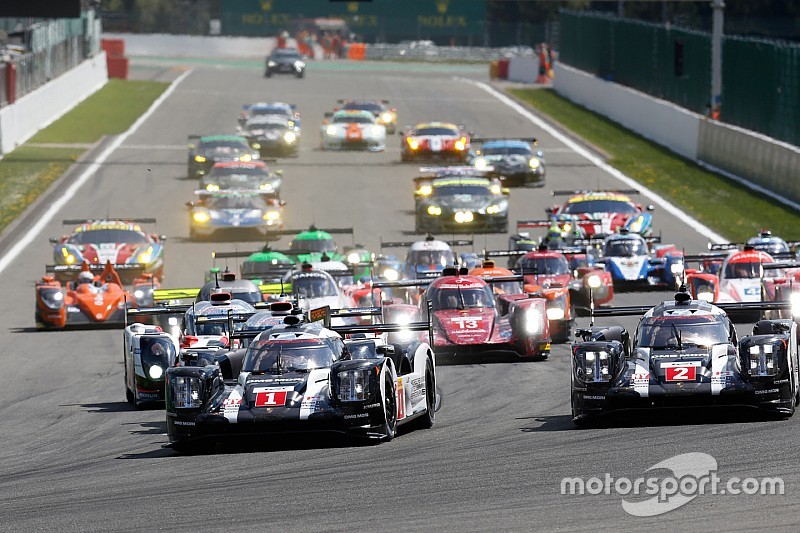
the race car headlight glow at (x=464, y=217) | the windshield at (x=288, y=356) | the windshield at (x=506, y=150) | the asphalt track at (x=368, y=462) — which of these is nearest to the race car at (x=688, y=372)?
the asphalt track at (x=368, y=462)

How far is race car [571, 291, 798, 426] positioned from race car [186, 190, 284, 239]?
1055 inches

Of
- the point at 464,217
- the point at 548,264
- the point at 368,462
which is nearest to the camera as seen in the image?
the point at 368,462

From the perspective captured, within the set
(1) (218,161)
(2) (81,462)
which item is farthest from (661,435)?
(1) (218,161)

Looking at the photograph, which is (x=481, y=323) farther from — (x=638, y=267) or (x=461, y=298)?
(x=638, y=267)

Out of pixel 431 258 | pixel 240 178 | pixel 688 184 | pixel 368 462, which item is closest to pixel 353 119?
pixel 688 184

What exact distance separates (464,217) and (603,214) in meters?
4.30

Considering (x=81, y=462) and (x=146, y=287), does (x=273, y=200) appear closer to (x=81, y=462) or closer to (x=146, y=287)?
(x=146, y=287)

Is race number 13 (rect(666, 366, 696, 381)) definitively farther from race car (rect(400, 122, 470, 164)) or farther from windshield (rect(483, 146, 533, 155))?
race car (rect(400, 122, 470, 164))

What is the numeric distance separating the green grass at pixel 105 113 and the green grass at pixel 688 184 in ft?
62.0

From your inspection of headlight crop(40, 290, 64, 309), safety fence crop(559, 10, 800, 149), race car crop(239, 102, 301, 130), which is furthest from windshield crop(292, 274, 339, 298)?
race car crop(239, 102, 301, 130)

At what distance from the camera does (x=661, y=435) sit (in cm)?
1845

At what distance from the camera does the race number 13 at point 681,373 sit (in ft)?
63.6

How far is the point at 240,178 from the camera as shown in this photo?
50.5 metres

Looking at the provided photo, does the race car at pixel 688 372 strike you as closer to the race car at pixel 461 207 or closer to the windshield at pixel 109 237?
the windshield at pixel 109 237
